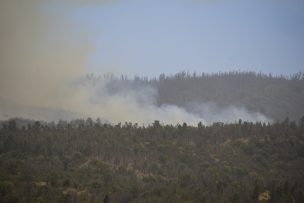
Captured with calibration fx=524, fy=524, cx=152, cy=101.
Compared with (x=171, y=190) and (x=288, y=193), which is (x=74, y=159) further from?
(x=288, y=193)

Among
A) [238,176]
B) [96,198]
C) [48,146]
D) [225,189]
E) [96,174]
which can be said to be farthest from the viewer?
[48,146]

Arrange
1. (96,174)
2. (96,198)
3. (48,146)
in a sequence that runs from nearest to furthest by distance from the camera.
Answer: (96,198), (96,174), (48,146)

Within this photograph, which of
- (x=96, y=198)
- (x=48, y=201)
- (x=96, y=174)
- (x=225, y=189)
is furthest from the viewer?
(x=96, y=174)

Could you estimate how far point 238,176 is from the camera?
184 metres

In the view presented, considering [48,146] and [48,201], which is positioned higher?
[48,146]

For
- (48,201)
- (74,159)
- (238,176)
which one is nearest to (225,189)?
(238,176)

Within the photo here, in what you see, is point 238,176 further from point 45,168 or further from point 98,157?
point 45,168

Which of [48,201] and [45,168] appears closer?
[48,201]

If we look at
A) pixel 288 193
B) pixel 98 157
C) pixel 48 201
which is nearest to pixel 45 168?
pixel 98 157

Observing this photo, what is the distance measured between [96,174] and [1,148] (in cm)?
4570

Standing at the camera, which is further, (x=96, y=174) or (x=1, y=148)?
(x=1, y=148)

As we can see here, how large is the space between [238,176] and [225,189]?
36413 millimetres

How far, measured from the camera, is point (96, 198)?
Answer: 139125mm

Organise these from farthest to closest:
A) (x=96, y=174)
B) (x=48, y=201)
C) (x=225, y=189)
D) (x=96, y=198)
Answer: (x=96, y=174) → (x=225, y=189) → (x=96, y=198) → (x=48, y=201)
